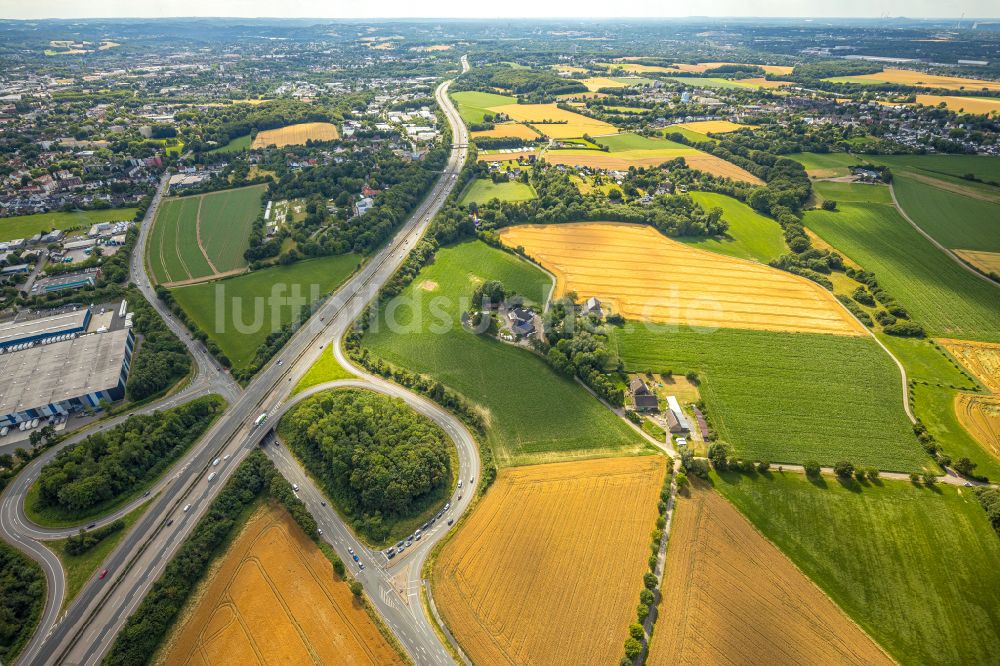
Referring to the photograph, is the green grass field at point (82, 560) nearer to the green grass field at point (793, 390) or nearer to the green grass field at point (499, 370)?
the green grass field at point (499, 370)

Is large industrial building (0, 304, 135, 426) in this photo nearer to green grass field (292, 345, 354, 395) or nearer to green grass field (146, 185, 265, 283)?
green grass field (146, 185, 265, 283)

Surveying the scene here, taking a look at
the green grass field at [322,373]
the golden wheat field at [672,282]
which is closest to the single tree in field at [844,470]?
the golden wheat field at [672,282]

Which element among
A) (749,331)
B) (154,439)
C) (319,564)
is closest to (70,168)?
(154,439)

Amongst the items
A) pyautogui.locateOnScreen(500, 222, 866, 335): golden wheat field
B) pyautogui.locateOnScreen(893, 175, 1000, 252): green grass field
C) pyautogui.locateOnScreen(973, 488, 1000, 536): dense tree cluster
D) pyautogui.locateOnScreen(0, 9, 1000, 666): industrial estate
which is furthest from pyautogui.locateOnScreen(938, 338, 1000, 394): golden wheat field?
pyautogui.locateOnScreen(893, 175, 1000, 252): green grass field

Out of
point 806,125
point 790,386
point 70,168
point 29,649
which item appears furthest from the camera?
point 806,125

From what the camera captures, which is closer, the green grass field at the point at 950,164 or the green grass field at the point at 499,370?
the green grass field at the point at 499,370

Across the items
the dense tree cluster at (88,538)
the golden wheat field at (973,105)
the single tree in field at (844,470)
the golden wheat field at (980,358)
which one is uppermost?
the golden wheat field at (973,105)

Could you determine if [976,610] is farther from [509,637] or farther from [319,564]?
[319,564]
